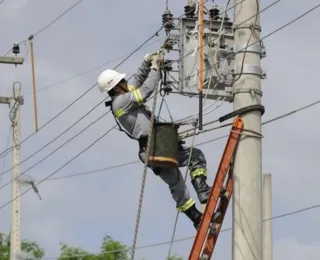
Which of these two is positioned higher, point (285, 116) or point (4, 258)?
point (4, 258)

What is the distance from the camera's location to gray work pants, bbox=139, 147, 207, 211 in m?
13.4

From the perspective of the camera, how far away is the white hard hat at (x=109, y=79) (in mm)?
13367

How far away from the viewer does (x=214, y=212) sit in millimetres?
12953

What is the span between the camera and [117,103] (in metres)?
13.3

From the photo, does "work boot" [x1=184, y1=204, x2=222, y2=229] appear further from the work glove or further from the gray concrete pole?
the gray concrete pole

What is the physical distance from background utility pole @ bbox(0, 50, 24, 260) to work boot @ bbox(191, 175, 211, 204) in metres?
14.0

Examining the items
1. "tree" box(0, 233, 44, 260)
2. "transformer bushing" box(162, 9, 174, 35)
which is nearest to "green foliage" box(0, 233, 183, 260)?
"tree" box(0, 233, 44, 260)

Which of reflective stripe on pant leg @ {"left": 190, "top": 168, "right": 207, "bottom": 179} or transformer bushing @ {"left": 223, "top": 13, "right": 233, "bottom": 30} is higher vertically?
transformer bushing @ {"left": 223, "top": 13, "right": 233, "bottom": 30}

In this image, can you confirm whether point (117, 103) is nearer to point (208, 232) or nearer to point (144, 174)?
point (144, 174)

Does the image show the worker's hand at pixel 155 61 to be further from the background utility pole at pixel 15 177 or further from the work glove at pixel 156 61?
the background utility pole at pixel 15 177

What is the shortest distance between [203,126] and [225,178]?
751 mm

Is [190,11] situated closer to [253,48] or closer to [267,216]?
[253,48]

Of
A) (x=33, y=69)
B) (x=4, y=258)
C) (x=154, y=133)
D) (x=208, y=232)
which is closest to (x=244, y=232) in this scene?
(x=208, y=232)

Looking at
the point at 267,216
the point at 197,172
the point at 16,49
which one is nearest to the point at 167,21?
the point at 197,172
